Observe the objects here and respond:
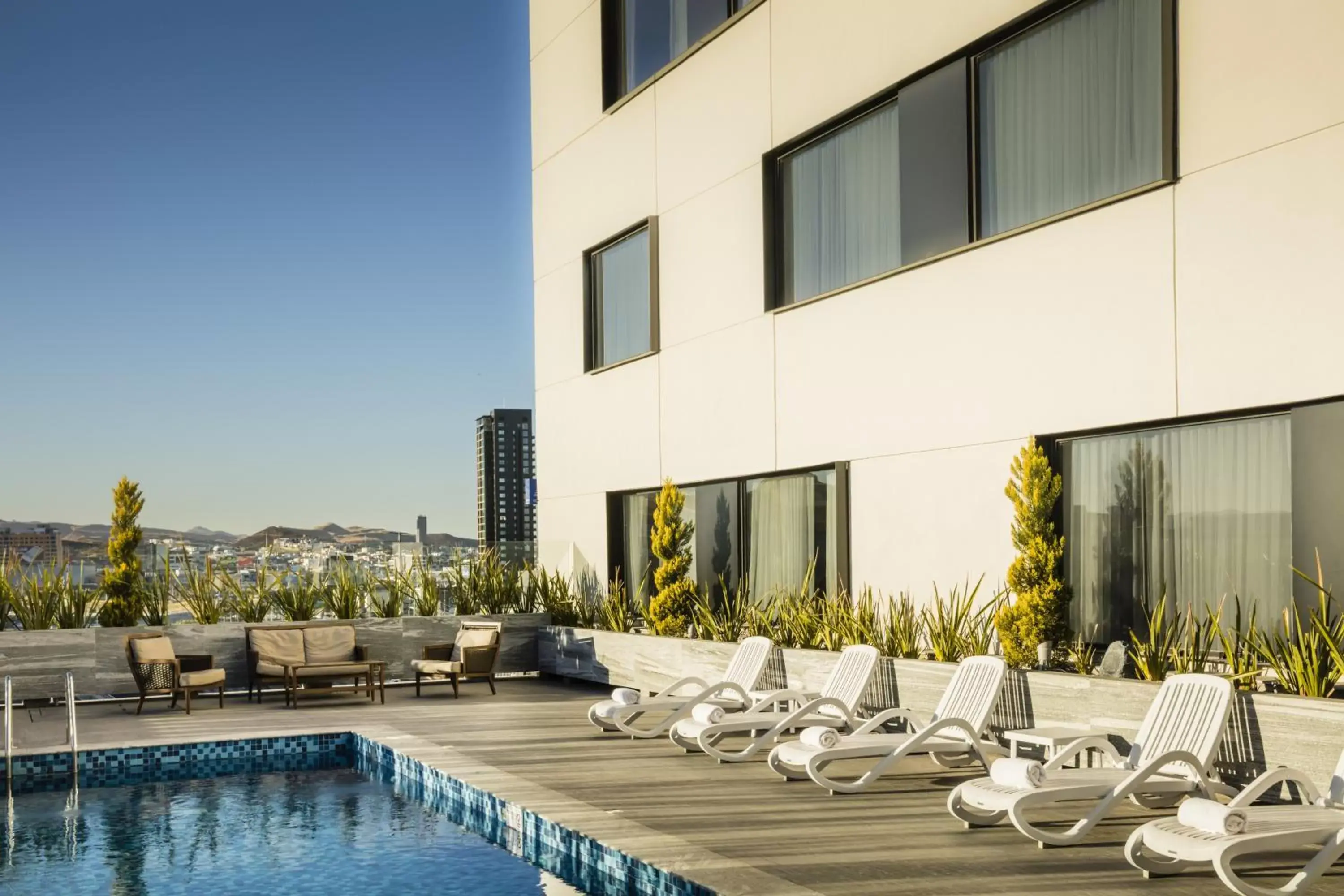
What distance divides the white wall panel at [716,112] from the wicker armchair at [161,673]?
24.5 ft

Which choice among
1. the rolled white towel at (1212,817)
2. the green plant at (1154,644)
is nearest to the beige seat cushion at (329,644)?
the green plant at (1154,644)

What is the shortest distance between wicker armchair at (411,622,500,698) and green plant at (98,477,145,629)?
3313 mm

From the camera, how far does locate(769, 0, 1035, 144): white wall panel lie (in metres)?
10.9

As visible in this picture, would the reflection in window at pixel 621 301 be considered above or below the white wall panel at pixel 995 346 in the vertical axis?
above

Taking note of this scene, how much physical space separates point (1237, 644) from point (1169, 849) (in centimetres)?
316

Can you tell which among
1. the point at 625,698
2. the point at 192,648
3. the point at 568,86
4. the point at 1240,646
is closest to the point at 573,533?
the point at 192,648

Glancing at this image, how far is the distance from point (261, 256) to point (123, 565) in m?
23.6

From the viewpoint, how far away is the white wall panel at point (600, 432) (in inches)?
638

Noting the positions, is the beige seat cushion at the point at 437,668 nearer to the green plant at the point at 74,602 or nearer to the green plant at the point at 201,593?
the green plant at the point at 201,593

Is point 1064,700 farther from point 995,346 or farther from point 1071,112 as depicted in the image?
point 1071,112

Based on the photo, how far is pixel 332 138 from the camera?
34188mm

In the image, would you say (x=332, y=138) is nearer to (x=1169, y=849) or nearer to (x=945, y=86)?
(x=945, y=86)

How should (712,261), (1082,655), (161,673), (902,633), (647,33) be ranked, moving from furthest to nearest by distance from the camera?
1. (647,33)
2. (712,261)
3. (161,673)
4. (902,633)
5. (1082,655)

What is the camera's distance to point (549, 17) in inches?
748
